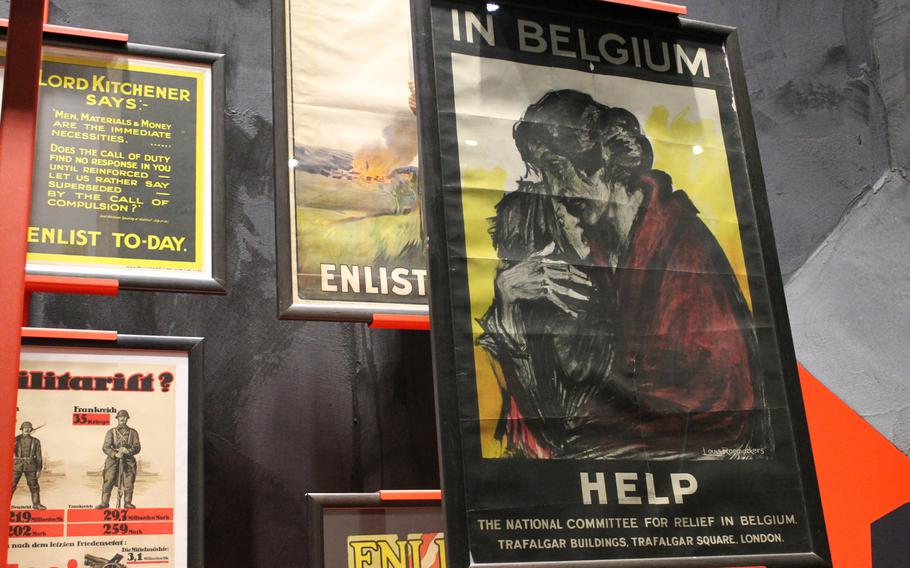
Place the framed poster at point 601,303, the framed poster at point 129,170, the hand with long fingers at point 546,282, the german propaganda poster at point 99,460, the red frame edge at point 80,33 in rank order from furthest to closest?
the red frame edge at point 80,33 < the framed poster at point 129,170 < the german propaganda poster at point 99,460 < the hand with long fingers at point 546,282 < the framed poster at point 601,303

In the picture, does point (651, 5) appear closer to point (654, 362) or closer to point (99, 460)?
point (654, 362)

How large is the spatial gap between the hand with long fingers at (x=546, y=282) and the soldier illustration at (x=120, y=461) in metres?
0.98

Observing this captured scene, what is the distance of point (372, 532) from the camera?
242 cm

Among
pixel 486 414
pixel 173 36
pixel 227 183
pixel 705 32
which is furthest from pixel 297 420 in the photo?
pixel 705 32

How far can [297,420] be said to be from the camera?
104 inches

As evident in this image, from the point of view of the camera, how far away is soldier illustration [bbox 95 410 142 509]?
222 cm

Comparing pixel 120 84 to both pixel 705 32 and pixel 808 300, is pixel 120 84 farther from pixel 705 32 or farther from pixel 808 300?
pixel 808 300

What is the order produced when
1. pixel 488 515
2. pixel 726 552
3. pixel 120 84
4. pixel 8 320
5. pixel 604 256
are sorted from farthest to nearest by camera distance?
pixel 120 84, pixel 604 256, pixel 726 552, pixel 488 515, pixel 8 320

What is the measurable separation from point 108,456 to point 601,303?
3.90 feet

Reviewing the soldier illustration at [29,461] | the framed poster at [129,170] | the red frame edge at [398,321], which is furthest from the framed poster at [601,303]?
the soldier illustration at [29,461]

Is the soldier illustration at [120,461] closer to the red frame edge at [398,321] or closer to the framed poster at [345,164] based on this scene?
the framed poster at [345,164]

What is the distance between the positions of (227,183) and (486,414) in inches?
51.7

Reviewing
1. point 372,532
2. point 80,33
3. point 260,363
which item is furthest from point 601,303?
point 80,33

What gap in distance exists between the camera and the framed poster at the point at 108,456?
214 cm
